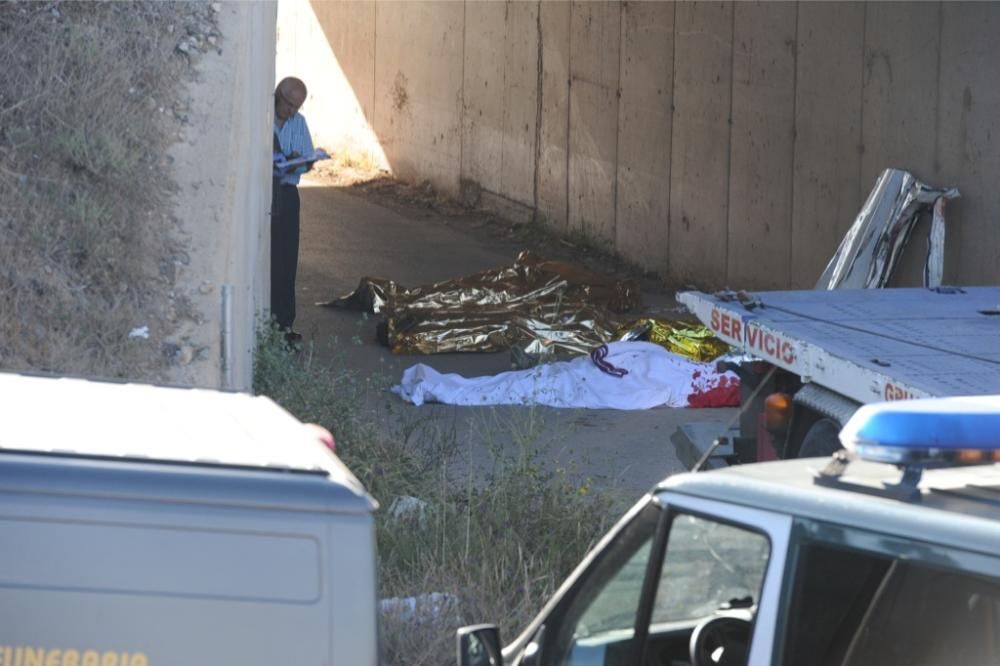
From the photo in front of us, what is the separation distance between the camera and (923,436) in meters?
2.25

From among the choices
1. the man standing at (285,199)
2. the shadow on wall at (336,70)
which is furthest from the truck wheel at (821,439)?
the shadow on wall at (336,70)

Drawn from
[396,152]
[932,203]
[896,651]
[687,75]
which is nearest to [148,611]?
[896,651]

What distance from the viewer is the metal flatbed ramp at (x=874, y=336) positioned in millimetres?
4840

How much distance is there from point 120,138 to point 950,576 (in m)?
5.03

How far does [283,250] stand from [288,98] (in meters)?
1.12

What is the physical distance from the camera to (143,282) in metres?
6.18

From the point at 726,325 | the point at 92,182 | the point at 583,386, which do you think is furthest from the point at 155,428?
the point at 583,386

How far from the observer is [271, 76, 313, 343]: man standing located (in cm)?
1037

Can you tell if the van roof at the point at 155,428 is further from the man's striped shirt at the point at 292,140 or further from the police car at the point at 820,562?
the man's striped shirt at the point at 292,140

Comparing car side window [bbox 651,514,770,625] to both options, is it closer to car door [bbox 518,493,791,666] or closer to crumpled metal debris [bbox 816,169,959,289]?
car door [bbox 518,493,791,666]

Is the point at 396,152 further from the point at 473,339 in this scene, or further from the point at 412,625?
the point at 412,625

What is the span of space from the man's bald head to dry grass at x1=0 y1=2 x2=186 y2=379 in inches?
129

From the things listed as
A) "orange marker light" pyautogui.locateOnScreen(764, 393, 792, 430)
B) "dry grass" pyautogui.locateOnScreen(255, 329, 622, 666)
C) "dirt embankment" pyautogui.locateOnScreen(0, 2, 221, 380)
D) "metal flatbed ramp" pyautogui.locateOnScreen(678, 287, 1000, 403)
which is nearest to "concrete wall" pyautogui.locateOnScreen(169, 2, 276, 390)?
"dirt embankment" pyautogui.locateOnScreen(0, 2, 221, 380)

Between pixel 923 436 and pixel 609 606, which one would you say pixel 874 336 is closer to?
pixel 609 606
